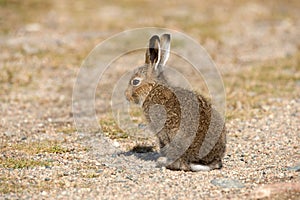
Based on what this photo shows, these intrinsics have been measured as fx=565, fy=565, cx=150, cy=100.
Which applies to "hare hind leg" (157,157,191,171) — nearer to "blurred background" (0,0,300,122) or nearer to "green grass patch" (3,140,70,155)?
"green grass patch" (3,140,70,155)

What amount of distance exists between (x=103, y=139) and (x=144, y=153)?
115cm

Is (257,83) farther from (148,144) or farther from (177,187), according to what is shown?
(177,187)

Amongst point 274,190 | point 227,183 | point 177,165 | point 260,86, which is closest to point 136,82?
point 177,165

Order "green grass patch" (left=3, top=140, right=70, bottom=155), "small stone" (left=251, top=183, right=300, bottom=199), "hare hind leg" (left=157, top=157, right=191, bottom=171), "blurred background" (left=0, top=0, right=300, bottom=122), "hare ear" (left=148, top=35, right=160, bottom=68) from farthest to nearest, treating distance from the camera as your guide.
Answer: "blurred background" (left=0, top=0, right=300, bottom=122), "green grass patch" (left=3, top=140, right=70, bottom=155), "hare ear" (left=148, top=35, right=160, bottom=68), "hare hind leg" (left=157, top=157, right=191, bottom=171), "small stone" (left=251, top=183, right=300, bottom=199)

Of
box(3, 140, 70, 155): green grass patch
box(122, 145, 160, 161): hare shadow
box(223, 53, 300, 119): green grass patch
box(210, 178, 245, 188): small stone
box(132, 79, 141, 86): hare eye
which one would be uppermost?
box(132, 79, 141, 86): hare eye

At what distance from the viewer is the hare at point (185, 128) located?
23.9ft

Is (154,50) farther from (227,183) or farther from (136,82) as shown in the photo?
(227,183)

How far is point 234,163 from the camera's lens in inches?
319

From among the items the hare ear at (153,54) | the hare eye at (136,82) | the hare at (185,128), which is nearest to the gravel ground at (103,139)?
the hare at (185,128)

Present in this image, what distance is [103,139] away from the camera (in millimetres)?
9633

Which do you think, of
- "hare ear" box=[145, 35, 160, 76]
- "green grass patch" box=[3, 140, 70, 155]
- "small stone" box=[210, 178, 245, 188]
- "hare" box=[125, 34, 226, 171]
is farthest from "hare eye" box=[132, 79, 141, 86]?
"small stone" box=[210, 178, 245, 188]

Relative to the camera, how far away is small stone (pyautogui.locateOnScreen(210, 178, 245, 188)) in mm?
7012

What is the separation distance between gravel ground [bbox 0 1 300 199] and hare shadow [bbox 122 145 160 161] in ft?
0.10

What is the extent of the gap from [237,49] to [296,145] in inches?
374
